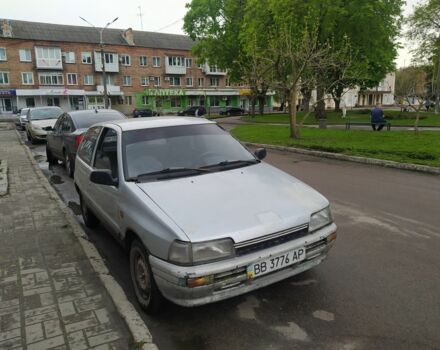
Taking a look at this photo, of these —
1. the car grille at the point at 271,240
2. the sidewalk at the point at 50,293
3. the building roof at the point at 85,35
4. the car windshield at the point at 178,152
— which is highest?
the building roof at the point at 85,35

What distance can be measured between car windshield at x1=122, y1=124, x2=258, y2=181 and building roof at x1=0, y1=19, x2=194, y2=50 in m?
53.4

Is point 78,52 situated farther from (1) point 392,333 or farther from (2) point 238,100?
(1) point 392,333

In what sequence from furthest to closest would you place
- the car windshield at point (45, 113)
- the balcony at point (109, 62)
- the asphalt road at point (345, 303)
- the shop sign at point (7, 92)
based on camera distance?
the balcony at point (109, 62) < the shop sign at point (7, 92) < the car windshield at point (45, 113) < the asphalt road at point (345, 303)

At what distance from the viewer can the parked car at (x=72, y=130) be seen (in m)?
9.30

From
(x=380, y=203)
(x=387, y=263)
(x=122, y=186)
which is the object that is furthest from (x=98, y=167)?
(x=380, y=203)

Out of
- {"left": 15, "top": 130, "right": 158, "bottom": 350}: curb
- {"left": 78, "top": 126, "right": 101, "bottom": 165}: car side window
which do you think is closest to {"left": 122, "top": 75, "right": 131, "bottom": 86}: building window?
{"left": 78, "top": 126, "right": 101, "bottom": 165}: car side window

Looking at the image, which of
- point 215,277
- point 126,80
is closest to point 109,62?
point 126,80

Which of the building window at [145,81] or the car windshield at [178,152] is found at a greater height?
the building window at [145,81]

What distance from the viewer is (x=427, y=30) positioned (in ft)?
129

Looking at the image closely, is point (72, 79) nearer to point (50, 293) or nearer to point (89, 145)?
point (89, 145)

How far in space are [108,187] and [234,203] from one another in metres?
1.61

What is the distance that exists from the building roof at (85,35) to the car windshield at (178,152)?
5344cm

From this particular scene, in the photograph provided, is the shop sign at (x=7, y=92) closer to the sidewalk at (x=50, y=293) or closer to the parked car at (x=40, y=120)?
the parked car at (x=40, y=120)

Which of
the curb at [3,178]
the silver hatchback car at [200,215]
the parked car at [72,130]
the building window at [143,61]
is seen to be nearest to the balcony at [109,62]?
the building window at [143,61]
